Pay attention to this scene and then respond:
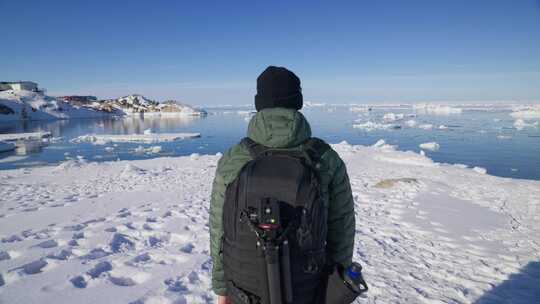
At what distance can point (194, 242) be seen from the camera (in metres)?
5.17

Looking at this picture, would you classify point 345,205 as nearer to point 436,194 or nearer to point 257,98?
point 257,98

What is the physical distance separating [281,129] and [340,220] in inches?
26.4

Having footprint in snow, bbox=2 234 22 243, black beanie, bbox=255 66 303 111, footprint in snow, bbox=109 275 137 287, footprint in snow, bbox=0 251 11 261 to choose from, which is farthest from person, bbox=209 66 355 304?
footprint in snow, bbox=2 234 22 243

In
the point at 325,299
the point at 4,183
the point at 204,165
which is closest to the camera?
the point at 325,299

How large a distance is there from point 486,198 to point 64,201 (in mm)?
11388

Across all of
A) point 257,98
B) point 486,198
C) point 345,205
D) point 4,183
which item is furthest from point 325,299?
point 4,183

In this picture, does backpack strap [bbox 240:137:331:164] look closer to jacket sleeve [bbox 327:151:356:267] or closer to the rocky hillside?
jacket sleeve [bbox 327:151:356:267]

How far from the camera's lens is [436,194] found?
8906 millimetres

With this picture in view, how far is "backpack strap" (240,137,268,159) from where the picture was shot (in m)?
1.61

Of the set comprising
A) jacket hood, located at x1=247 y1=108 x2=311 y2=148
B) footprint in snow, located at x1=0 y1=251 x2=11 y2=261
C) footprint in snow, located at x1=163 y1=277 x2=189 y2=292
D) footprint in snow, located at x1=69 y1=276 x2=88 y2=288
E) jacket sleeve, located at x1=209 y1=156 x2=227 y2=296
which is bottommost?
footprint in snow, located at x1=163 y1=277 x2=189 y2=292

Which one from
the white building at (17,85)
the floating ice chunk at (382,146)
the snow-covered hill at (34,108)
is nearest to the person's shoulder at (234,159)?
the floating ice chunk at (382,146)

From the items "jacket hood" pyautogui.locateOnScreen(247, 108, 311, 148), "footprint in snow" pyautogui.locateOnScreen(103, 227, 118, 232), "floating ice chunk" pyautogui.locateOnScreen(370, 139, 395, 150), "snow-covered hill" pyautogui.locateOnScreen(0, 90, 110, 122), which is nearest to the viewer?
"jacket hood" pyautogui.locateOnScreen(247, 108, 311, 148)

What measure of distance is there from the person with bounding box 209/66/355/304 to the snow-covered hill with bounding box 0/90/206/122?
10196 centimetres

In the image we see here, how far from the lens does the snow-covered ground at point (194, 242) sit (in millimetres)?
3660
